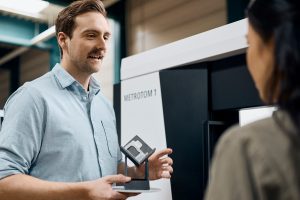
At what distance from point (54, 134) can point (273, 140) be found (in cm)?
92

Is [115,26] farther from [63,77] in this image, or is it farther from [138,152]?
[138,152]

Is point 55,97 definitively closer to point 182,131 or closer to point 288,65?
point 182,131

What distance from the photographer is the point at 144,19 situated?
3.42 meters

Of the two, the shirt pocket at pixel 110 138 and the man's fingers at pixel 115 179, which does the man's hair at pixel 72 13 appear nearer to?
the shirt pocket at pixel 110 138

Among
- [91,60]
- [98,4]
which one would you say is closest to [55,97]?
[91,60]

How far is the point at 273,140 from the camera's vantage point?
1.66 ft

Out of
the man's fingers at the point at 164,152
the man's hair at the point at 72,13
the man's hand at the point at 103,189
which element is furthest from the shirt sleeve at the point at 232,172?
the man's hair at the point at 72,13

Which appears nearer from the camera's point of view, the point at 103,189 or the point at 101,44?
the point at 103,189

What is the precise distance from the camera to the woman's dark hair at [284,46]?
1.66 feet

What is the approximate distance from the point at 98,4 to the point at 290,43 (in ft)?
3.66

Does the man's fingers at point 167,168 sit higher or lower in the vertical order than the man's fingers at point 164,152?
lower

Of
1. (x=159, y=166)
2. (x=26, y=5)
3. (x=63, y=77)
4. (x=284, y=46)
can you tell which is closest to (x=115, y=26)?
(x=26, y=5)

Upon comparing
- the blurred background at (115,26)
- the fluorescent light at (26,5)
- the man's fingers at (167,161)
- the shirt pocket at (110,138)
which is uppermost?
the fluorescent light at (26,5)

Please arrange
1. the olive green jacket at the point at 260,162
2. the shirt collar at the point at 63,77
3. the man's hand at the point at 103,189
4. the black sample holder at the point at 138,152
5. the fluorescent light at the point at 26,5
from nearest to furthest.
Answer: the olive green jacket at the point at 260,162 < the man's hand at the point at 103,189 < the black sample holder at the point at 138,152 < the shirt collar at the point at 63,77 < the fluorescent light at the point at 26,5
